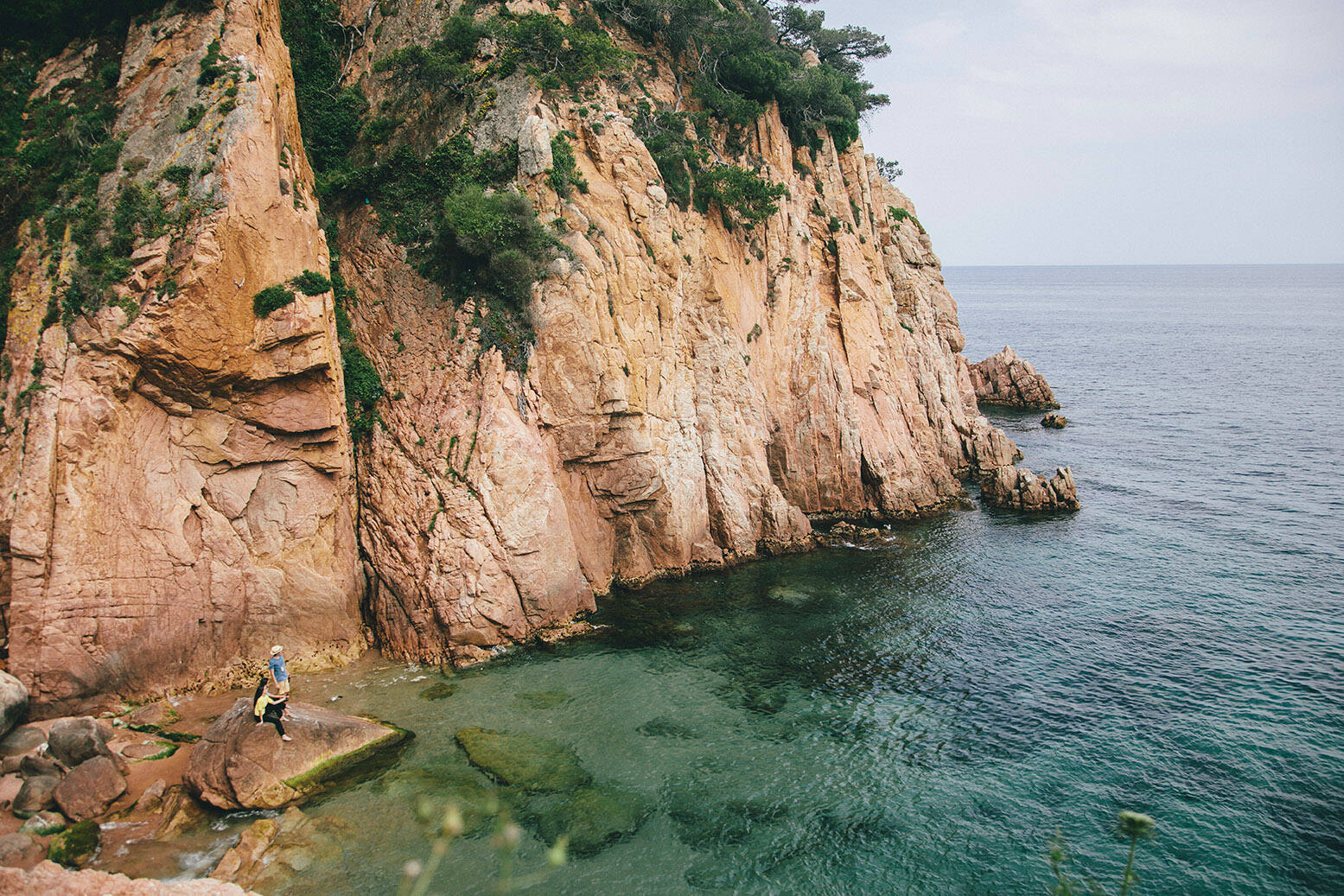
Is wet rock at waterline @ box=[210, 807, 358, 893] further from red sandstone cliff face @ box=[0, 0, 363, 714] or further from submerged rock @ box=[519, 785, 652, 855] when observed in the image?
red sandstone cliff face @ box=[0, 0, 363, 714]

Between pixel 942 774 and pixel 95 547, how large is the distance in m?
21.8

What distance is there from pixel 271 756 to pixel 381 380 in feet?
41.9

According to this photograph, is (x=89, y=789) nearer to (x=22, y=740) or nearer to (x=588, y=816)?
(x=22, y=740)

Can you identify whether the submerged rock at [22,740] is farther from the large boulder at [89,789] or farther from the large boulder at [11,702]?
the large boulder at [89,789]

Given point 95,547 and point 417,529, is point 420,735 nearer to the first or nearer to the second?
point 417,529

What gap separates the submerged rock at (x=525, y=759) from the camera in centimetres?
1644

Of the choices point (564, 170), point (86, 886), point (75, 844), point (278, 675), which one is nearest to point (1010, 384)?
point (564, 170)

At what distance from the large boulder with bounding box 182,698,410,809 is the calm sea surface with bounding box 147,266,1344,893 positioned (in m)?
0.68

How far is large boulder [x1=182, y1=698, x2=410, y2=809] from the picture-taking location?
49.5 ft

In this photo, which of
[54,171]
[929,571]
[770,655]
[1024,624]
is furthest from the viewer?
[929,571]

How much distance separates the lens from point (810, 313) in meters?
36.7

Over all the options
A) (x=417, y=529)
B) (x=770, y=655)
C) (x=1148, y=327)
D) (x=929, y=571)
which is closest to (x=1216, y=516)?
(x=929, y=571)

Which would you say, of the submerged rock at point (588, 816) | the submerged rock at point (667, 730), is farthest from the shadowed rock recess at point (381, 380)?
the submerged rock at point (588, 816)

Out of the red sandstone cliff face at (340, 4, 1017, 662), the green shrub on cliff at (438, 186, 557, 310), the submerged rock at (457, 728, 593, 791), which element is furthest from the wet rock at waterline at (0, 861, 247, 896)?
the green shrub on cliff at (438, 186, 557, 310)
